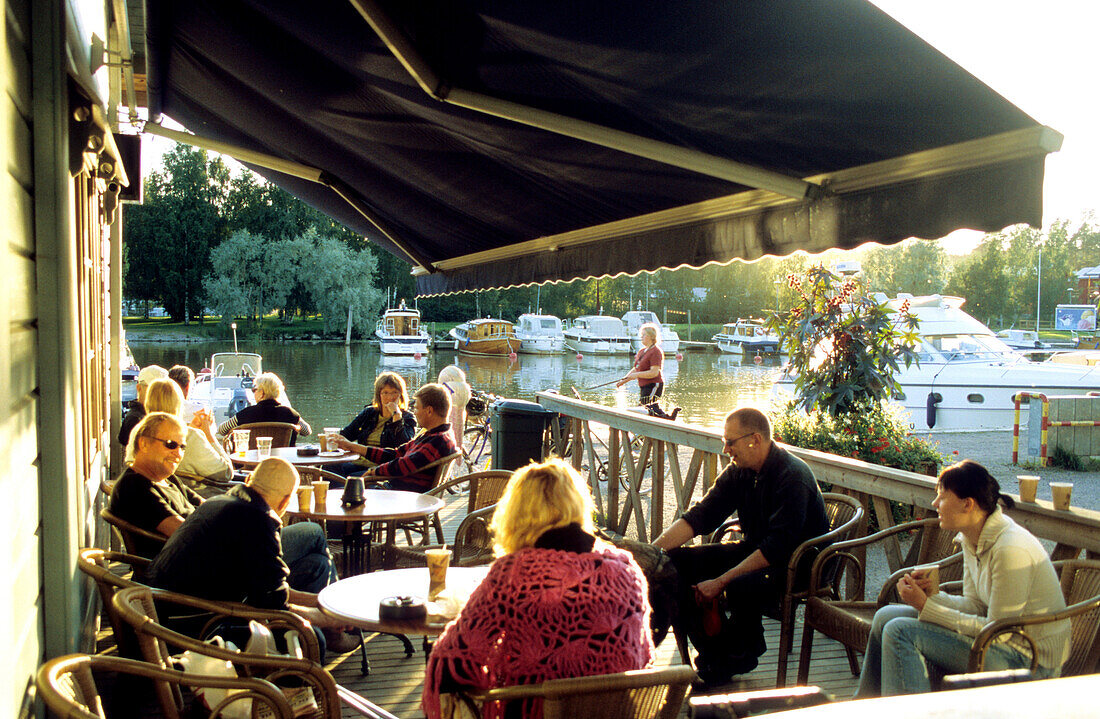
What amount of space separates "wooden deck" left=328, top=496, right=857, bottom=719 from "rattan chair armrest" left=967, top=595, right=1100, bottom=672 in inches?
39.5

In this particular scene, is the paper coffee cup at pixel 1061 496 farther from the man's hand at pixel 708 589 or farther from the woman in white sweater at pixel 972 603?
the man's hand at pixel 708 589

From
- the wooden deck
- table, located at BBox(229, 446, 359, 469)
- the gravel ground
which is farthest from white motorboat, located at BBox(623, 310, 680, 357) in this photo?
the wooden deck

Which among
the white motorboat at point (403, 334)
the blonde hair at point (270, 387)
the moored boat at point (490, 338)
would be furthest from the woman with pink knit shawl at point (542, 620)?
the moored boat at point (490, 338)

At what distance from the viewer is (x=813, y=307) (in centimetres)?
652

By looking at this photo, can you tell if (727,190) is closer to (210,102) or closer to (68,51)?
(68,51)

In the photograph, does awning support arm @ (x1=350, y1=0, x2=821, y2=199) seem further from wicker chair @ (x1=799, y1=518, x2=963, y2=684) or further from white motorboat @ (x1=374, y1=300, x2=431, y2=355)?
white motorboat @ (x1=374, y1=300, x2=431, y2=355)

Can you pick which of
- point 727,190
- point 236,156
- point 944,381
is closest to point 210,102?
point 236,156

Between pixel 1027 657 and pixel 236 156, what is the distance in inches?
205

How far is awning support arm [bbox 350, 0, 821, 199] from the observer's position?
2.74 meters

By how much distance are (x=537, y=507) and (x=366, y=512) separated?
1.90m

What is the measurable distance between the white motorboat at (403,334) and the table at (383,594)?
1354 inches

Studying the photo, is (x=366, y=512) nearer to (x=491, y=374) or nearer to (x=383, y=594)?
(x=383, y=594)

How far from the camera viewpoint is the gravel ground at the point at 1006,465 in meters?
9.09

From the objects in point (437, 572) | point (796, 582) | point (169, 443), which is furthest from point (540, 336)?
point (437, 572)
